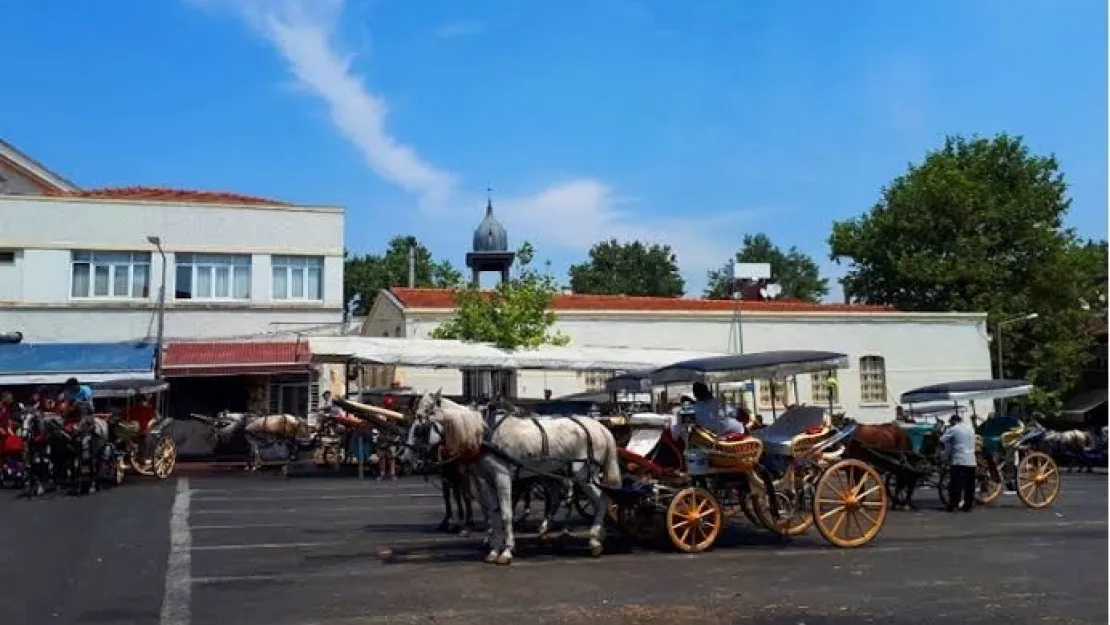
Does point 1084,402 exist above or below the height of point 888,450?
above

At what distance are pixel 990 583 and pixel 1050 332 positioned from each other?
3453 cm

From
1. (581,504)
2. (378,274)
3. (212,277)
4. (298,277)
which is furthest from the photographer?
(378,274)

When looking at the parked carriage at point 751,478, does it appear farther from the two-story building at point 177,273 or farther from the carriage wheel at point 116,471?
the two-story building at point 177,273

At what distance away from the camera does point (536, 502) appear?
51.3ft

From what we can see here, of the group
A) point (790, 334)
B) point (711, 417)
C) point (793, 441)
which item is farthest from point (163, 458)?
point (790, 334)

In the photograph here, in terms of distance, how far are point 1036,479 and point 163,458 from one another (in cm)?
1597

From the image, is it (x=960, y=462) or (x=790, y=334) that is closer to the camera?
(x=960, y=462)

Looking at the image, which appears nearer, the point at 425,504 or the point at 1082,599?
the point at 1082,599

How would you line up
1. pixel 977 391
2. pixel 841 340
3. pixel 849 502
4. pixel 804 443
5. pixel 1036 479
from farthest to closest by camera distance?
pixel 841 340 < pixel 977 391 < pixel 1036 479 < pixel 804 443 < pixel 849 502

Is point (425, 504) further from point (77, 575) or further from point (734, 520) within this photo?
point (77, 575)

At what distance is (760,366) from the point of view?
12.4 meters

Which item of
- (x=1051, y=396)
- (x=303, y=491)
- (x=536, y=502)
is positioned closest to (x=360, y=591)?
(x=536, y=502)

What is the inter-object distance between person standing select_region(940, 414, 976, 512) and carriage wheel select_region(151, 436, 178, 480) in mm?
14380

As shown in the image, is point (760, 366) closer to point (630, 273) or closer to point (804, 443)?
point (804, 443)
